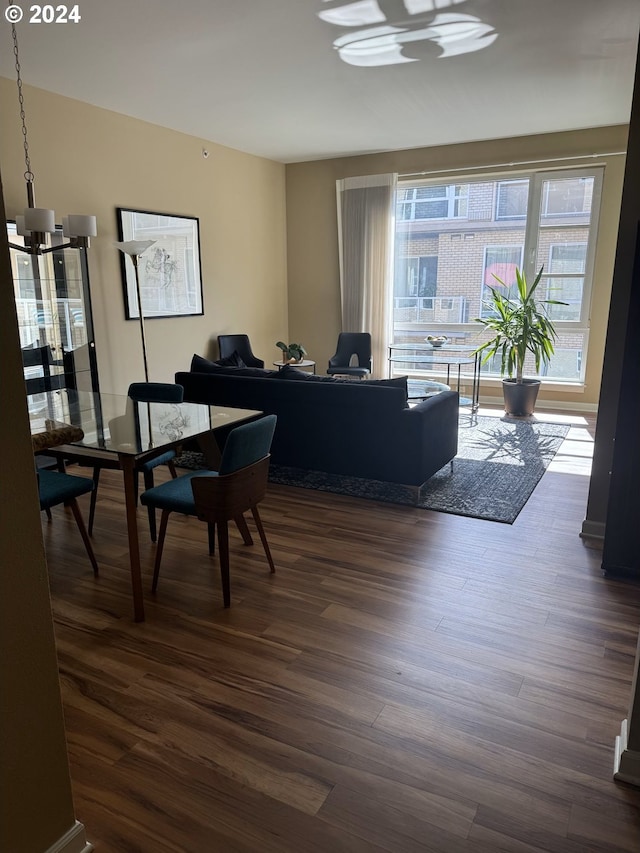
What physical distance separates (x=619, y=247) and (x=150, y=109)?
413 centimetres

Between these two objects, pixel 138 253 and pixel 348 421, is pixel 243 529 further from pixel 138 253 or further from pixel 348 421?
pixel 138 253

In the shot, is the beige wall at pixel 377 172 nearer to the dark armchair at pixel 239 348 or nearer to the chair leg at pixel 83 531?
the dark armchair at pixel 239 348

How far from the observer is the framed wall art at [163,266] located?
546 centimetres

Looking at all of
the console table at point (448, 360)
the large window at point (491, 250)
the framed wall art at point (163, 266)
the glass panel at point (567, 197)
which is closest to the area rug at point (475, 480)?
the console table at point (448, 360)

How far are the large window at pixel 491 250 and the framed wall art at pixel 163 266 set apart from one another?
2.60 meters

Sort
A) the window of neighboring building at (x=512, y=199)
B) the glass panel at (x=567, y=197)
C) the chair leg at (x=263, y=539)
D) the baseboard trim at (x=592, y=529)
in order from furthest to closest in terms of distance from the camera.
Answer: the window of neighboring building at (x=512, y=199) < the glass panel at (x=567, y=197) < the baseboard trim at (x=592, y=529) < the chair leg at (x=263, y=539)

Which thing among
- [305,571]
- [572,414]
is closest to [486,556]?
[305,571]

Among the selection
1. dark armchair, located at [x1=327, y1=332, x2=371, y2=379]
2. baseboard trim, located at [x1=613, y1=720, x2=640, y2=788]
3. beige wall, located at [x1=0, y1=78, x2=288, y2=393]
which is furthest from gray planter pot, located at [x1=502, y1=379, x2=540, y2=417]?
baseboard trim, located at [x1=613, y1=720, x2=640, y2=788]

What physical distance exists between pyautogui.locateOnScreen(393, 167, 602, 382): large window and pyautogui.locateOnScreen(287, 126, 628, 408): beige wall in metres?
0.15

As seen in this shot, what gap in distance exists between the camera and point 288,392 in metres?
4.18

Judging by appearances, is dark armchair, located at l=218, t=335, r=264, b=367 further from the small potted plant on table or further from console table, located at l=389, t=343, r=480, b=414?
console table, located at l=389, t=343, r=480, b=414

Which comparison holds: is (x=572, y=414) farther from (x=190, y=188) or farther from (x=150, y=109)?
(x=150, y=109)

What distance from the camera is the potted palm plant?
612cm

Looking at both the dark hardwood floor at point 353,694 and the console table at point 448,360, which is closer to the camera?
the dark hardwood floor at point 353,694
